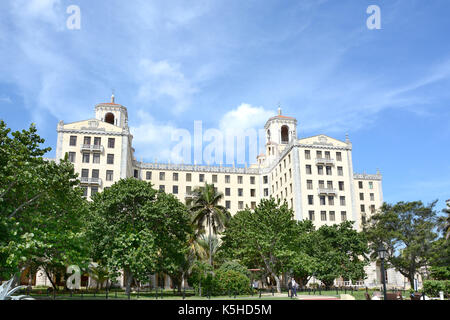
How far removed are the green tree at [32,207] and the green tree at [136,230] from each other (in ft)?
26.2

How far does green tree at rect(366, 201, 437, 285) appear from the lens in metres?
52.3

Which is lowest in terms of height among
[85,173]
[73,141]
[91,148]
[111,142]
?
[85,173]

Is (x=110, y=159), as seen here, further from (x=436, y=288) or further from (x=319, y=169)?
(x=436, y=288)

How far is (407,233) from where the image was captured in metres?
55.1

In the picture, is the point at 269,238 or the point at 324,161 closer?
the point at 269,238

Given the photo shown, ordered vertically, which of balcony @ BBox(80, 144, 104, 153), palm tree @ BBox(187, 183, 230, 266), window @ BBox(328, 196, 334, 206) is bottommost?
palm tree @ BBox(187, 183, 230, 266)

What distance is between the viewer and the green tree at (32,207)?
20797 millimetres

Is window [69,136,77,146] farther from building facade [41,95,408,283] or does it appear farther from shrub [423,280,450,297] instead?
shrub [423,280,450,297]

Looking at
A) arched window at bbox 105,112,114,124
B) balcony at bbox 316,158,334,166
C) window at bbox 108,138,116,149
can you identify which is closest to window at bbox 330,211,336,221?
balcony at bbox 316,158,334,166

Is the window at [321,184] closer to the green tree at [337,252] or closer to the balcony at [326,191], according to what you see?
the balcony at [326,191]

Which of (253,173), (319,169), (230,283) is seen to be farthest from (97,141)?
(319,169)

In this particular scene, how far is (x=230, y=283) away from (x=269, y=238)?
803 cm

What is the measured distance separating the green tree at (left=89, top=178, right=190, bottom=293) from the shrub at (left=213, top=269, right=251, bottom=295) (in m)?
4.65
